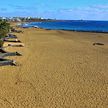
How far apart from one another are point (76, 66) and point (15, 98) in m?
8.17

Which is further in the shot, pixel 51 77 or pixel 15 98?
pixel 51 77

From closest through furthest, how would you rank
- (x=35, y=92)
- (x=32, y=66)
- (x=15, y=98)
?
(x=15, y=98) < (x=35, y=92) < (x=32, y=66)

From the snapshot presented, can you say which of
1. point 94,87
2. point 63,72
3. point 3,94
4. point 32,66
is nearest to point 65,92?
point 94,87

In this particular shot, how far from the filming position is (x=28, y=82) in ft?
51.5

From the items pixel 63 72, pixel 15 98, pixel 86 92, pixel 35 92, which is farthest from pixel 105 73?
pixel 15 98

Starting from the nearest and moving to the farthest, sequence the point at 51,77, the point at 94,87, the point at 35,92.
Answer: the point at 35,92 < the point at 94,87 < the point at 51,77

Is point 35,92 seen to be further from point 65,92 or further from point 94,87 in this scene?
point 94,87

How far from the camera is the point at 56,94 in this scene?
1370 cm

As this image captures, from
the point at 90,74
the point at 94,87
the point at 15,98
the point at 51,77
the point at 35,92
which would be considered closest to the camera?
the point at 15,98

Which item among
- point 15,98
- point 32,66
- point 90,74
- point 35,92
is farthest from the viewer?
point 32,66

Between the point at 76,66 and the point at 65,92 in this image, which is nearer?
the point at 65,92

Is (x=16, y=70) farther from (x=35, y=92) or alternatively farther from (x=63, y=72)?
(x=35, y=92)

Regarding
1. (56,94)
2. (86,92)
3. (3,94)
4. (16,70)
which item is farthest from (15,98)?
(16,70)

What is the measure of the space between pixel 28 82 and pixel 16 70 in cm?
275
